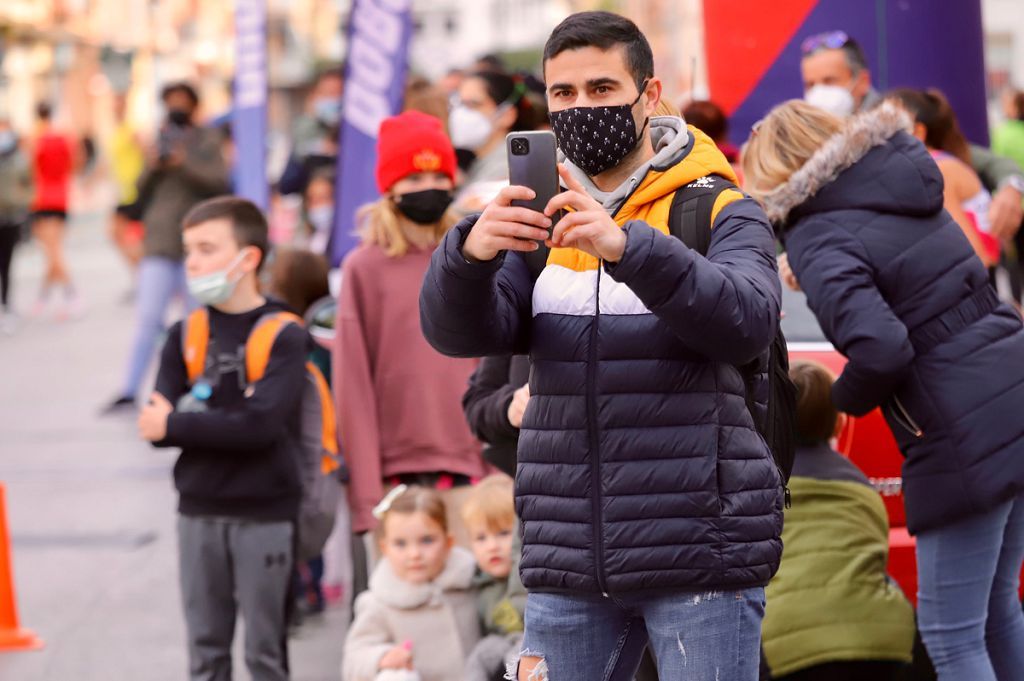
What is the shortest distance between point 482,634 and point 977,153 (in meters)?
3.68

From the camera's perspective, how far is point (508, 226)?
10.1ft

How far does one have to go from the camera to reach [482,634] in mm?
5531

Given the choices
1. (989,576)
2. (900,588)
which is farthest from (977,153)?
(989,576)

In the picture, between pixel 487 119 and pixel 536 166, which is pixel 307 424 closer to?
pixel 487 119

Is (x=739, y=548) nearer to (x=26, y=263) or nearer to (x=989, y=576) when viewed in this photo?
(x=989, y=576)

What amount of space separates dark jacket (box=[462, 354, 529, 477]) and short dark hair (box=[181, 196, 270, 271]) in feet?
4.07

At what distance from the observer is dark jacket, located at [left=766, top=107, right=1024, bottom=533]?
4.49m

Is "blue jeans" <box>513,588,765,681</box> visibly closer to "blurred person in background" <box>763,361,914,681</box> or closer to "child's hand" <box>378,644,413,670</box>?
"blurred person in background" <box>763,361,914,681</box>

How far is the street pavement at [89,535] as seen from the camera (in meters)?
6.85

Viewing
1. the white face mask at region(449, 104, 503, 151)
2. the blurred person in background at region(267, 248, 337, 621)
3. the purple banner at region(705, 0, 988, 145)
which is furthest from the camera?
the purple banner at region(705, 0, 988, 145)

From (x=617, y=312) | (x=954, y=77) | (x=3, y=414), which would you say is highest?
(x=954, y=77)

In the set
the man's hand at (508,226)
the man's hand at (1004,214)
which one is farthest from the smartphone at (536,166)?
the man's hand at (1004,214)

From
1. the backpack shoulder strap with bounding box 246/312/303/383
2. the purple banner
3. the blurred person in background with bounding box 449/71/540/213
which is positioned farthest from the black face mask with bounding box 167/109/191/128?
the backpack shoulder strap with bounding box 246/312/303/383

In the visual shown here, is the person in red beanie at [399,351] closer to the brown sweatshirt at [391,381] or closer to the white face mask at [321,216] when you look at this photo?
the brown sweatshirt at [391,381]
